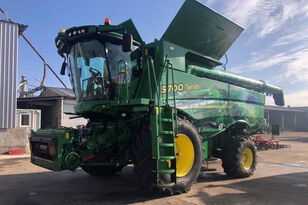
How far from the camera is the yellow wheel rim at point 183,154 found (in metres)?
4.88

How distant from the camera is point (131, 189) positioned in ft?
17.4

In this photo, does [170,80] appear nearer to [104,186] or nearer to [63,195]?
[104,186]

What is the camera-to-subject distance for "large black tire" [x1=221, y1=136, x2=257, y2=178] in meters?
6.32

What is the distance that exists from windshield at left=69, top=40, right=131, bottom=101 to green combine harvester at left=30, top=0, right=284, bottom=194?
0.07 feet

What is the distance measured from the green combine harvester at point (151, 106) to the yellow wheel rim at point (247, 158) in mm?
27

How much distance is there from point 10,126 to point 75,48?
25.1 feet

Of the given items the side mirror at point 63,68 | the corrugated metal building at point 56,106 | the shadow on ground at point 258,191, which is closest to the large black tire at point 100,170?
the shadow on ground at point 258,191

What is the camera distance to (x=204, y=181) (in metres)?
6.00

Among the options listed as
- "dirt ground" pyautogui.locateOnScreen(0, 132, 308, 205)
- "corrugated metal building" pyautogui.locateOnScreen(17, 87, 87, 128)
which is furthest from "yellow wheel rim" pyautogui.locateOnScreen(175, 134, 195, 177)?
"corrugated metal building" pyautogui.locateOnScreen(17, 87, 87, 128)

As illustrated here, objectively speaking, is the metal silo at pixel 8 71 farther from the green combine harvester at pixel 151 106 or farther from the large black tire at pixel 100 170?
the green combine harvester at pixel 151 106

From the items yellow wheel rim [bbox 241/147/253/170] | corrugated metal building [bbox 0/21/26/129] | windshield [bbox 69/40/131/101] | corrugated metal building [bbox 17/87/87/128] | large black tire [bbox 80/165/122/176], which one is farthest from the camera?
corrugated metal building [bbox 17/87/87/128]

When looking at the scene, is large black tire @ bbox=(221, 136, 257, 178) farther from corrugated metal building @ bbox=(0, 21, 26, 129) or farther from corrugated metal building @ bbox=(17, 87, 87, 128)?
corrugated metal building @ bbox=(17, 87, 87, 128)

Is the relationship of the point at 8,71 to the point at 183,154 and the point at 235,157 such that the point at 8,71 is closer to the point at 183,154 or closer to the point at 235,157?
the point at 183,154

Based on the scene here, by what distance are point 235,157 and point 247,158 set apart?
70 cm
